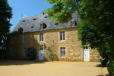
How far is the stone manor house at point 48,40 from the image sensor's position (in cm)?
1859

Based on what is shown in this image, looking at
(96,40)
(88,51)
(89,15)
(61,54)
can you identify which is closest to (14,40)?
(61,54)

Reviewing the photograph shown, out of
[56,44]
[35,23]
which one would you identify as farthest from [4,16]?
[56,44]

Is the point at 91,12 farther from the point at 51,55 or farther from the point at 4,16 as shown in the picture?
the point at 4,16

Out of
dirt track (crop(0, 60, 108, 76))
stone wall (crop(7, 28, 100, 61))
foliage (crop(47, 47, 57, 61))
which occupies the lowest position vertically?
dirt track (crop(0, 60, 108, 76))

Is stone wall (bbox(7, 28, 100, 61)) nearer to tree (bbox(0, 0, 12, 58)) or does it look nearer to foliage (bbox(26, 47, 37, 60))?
foliage (bbox(26, 47, 37, 60))

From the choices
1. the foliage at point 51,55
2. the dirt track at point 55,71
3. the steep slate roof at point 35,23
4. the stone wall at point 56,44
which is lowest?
the dirt track at point 55,71

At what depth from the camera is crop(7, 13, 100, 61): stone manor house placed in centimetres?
1859

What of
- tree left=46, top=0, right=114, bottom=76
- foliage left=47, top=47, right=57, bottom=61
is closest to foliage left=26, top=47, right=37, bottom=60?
foliage left=47, top=47, right=57, bottom=61

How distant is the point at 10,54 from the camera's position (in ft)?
82.9

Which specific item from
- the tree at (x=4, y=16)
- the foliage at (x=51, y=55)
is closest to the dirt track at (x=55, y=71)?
the foliage at (x=51, y=55)

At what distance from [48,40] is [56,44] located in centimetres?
166

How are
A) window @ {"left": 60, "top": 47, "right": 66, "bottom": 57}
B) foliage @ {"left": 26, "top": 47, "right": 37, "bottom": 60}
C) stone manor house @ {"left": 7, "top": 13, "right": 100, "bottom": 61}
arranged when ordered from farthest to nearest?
foliage @ {"left": 26, "top": 47, "right": 37, "bottom": 60} → window @ {"left": 60, "top": 47, "right": 66, "bottom": 57} → stone manor house @ {"left": 7, "top": 13, "right": 100, "bottom": 61}

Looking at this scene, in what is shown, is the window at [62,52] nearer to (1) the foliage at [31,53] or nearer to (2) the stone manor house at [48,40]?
(2) the stone manor house at [48,40]

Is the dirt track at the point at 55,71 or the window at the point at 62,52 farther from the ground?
the window at the point at 62,52
